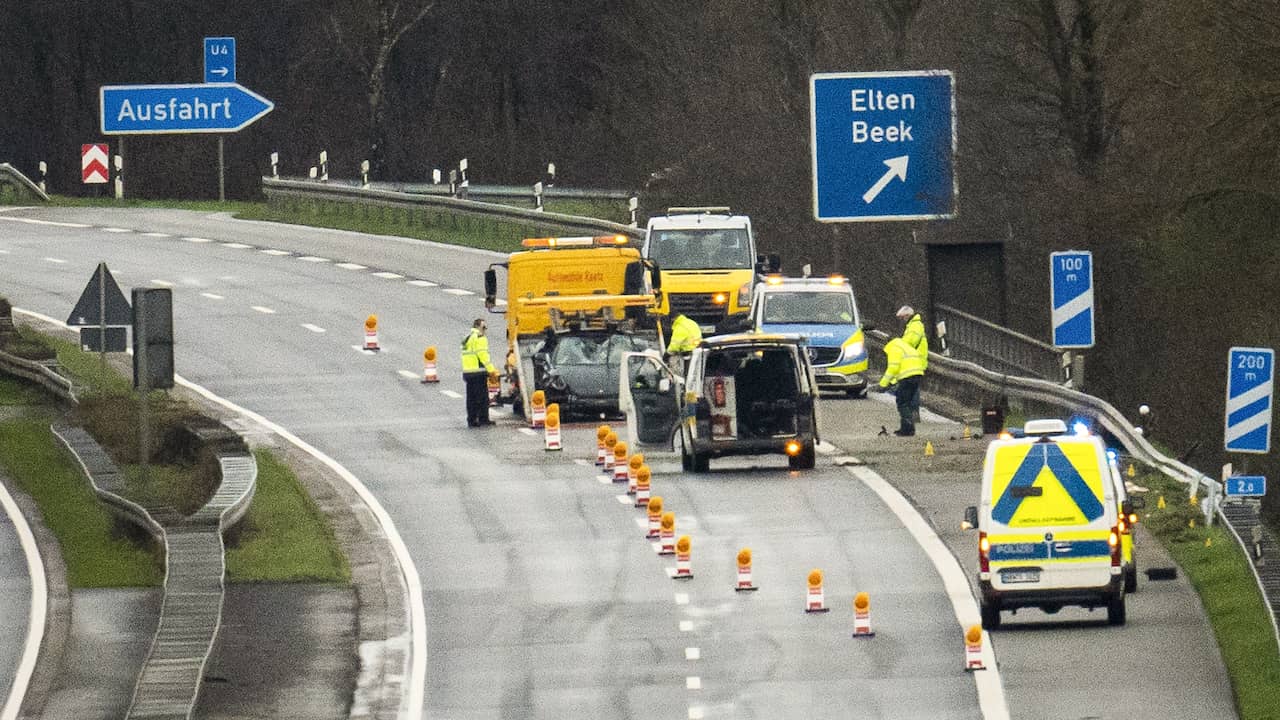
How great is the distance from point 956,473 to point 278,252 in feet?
91.2

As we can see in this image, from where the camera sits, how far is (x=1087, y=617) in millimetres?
24875

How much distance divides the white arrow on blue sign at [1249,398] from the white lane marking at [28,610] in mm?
11347

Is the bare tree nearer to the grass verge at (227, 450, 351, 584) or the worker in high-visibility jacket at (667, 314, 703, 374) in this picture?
the worker in high-visibility jacket at (667, 314, 703, 374)

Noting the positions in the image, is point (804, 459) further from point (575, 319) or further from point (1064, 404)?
point (575, 319)

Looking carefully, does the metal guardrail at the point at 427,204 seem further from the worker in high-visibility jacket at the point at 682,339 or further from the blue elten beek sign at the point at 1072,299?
the blue elten beek sign at the point at 1072,299

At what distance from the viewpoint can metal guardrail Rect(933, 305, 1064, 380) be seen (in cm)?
4028

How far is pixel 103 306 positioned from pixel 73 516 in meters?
2.67

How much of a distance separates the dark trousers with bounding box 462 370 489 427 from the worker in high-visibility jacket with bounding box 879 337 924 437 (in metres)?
5.56

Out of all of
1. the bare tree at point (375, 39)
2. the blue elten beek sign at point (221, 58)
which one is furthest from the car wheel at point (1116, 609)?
the bare tree at point (375, 39)

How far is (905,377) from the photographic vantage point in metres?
35.4

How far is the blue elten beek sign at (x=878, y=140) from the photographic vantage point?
3369 centimetres

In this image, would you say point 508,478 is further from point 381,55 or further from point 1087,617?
point 381,55

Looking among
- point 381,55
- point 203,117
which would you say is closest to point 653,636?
point 203,117

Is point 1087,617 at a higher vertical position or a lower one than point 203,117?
lower
